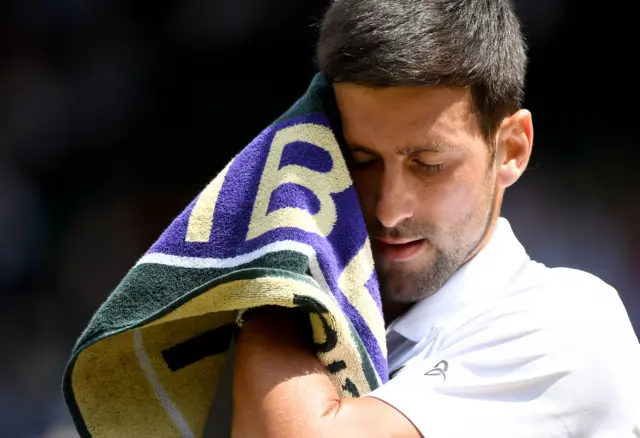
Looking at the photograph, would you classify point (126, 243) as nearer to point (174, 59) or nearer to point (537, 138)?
point (174, 59)

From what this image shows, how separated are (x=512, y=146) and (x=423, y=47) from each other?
22 cm

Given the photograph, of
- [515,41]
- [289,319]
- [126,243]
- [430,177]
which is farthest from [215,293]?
[126,243]

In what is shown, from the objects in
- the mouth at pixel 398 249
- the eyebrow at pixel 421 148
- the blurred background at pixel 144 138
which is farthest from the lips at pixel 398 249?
the blurred background at pixel 144 138

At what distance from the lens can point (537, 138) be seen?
10.7 ft

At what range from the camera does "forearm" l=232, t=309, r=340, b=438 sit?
0.91 metres

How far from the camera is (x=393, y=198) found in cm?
107

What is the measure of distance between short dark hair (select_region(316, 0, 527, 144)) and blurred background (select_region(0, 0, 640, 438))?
1.93 meters

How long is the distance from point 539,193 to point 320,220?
2.35 meters

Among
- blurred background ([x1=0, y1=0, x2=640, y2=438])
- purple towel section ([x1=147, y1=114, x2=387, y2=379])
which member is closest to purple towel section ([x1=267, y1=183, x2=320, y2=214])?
purple towel section ([x1=147, y1=114, x2=387, y2=379])

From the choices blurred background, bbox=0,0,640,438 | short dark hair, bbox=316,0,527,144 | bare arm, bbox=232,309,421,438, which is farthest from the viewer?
blurred background, bbox=0,0,640,438

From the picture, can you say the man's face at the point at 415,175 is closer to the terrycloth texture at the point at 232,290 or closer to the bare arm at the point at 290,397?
the terrycloth texture at the point at 232,290

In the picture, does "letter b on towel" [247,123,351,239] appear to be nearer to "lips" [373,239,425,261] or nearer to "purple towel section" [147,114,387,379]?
"purple towel section" [147,114,387,379]

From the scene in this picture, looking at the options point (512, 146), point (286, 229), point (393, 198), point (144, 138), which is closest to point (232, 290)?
point (286, 229)

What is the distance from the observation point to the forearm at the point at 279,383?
0.91 m
